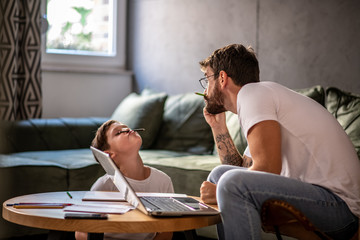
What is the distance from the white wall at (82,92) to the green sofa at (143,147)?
24.1 inches

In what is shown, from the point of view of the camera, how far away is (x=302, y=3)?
3369 mm

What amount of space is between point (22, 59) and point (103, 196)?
2359 millimetres

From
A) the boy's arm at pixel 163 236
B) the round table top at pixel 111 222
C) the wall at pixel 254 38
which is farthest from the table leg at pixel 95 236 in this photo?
the wall at pixel 254 38

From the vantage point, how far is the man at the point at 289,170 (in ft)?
5.20

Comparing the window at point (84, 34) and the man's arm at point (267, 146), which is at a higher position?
the window at point (84, 34)

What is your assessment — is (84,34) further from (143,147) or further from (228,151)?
(228,151)

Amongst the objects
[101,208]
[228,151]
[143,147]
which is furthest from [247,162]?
[143,147]

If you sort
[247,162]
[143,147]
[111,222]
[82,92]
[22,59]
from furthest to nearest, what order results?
[82,92], [22,59], [143,147], [247,162], [111,222]

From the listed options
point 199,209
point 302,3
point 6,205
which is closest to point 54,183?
point 6,205

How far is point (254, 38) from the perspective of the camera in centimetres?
365

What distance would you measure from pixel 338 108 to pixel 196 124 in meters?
1.14

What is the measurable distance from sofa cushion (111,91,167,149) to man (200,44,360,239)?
71.6 inches

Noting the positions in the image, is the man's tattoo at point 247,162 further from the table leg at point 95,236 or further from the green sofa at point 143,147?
the table leg at point 95,236

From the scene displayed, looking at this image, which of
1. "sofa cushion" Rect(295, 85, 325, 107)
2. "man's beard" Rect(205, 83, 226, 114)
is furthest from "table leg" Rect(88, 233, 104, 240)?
"sofa cushion" Rect(295, 85, 325, 107)
